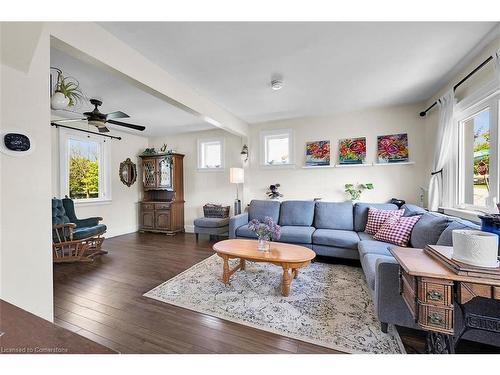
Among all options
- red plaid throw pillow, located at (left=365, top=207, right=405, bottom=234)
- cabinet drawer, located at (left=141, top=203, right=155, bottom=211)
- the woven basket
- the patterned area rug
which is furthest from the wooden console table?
cabinet drawer, located at (left=141, top=203, right=155, bottom=211)

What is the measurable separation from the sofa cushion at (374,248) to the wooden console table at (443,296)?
1133 millimetres

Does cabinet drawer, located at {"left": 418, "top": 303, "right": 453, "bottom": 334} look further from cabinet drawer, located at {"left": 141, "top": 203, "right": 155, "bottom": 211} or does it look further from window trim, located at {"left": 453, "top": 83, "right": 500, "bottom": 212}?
cabinet drawer, located at {"left": 141, "top": 203, "right": 155, "bottom": 211}

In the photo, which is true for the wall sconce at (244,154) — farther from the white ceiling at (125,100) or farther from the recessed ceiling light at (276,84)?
the recessed ceiling light at (276,84)

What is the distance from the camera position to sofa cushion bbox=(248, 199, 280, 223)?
155 inches

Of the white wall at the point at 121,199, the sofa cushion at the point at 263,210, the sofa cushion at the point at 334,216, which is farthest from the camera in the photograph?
the white wall at the point at 121,199

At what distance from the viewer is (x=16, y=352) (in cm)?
62

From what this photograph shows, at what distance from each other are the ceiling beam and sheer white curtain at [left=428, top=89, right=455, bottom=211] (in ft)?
10.3

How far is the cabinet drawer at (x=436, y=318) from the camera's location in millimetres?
1062

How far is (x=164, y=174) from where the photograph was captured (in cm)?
513

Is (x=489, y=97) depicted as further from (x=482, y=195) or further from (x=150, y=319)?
(x=150, y=319)

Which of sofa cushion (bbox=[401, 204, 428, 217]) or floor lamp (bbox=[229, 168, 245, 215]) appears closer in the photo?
sofa cushion (bbox=[401, 204, 428, 217])

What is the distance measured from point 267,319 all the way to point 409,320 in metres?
1.04

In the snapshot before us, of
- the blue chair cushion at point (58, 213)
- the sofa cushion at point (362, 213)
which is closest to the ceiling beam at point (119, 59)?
the blue chair cushion at point (58, 213)
